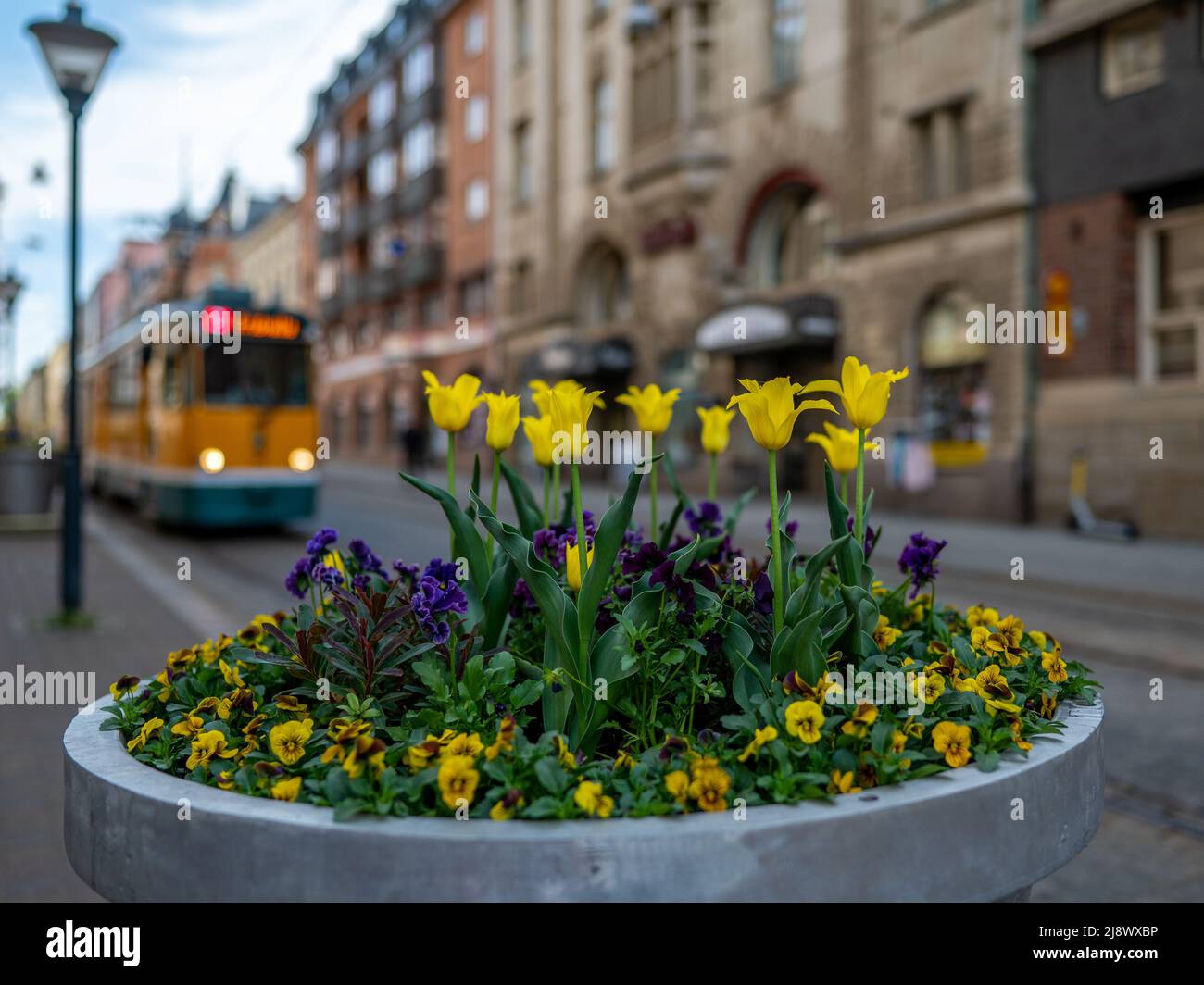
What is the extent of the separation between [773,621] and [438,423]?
80 centimetres

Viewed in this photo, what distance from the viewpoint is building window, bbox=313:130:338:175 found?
51.7 meters

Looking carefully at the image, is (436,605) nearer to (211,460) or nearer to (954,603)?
(954,603)

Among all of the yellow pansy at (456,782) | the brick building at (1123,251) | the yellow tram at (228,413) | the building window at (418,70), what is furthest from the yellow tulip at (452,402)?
the building window at (418,70)

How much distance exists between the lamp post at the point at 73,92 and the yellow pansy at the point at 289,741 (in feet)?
23.6

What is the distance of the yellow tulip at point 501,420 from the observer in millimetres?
2457

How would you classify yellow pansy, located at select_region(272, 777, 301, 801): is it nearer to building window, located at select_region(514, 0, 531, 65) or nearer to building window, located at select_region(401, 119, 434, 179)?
building window, located at select_region(514, 0, 531, 65)

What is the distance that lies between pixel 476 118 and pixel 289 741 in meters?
36.4

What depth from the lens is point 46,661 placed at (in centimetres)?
702

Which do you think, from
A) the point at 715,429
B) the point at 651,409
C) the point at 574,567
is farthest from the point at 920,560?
the point at 574,567

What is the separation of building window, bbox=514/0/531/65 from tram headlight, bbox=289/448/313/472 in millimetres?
20698

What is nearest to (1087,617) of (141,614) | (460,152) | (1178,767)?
(1178,767)

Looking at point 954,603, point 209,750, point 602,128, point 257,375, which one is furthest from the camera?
point 602,128

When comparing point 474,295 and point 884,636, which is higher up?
point 474,295

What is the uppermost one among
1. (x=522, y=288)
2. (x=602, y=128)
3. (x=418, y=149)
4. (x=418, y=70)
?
(x=418, y=70)
